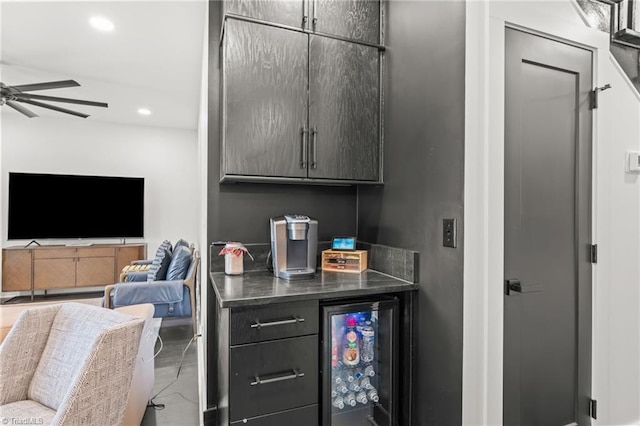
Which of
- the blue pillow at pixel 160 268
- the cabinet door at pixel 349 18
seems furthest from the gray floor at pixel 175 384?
the cabinet door at pixel 349 18

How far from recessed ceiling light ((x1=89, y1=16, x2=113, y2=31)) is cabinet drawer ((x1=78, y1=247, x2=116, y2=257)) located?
350 centimetres

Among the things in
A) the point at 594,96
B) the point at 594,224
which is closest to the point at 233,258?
the point at 594,224

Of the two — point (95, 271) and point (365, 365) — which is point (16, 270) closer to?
point (95, 271)

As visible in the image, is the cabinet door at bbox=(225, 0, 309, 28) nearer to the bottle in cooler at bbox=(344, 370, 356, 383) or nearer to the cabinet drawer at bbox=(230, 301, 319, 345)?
the cabinet drawer at bbox=(230, 301, 319, 345)

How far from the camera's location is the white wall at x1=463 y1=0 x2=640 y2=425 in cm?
133

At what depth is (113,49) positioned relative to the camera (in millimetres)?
3062

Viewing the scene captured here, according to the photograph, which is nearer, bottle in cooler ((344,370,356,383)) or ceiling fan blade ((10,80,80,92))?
bottle in cooler ((344,370,356,383))

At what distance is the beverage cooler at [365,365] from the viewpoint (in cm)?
159

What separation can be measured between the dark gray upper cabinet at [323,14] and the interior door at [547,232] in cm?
84

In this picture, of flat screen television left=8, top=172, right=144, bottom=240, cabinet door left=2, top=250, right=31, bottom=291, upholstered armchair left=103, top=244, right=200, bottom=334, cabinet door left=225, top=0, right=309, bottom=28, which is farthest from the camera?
flat screen television left=8, top=172, right=144, bottom=240

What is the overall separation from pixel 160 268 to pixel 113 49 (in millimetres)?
2259

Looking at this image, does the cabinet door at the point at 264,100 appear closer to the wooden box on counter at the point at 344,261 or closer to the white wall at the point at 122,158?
the wooden box on counter at the point at 344,261

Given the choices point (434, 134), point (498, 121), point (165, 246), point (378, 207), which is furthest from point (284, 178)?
point (165, 246)

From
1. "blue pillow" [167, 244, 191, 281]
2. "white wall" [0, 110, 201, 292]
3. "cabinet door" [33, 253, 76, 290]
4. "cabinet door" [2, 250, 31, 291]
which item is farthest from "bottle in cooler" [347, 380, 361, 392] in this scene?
"cabinet door" [2, 250, 31, 291]
